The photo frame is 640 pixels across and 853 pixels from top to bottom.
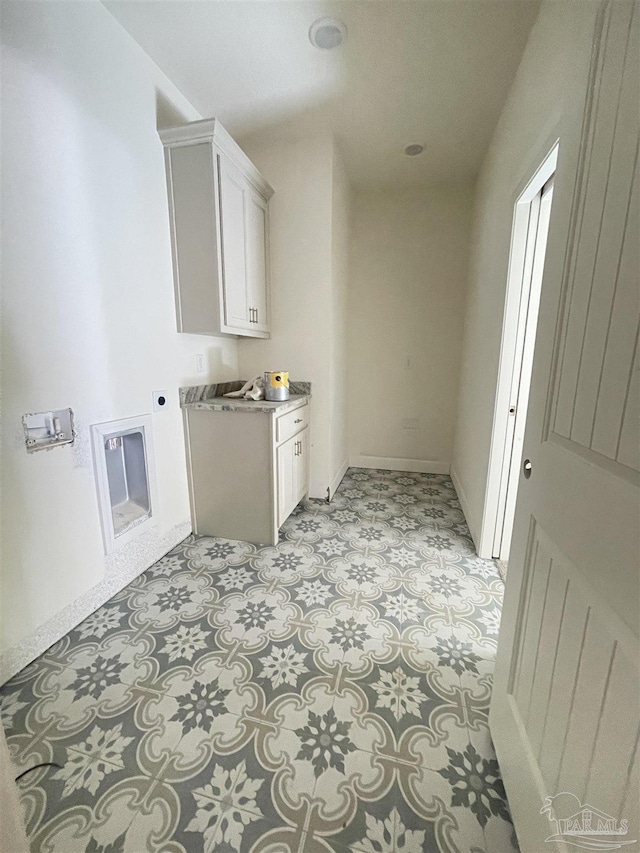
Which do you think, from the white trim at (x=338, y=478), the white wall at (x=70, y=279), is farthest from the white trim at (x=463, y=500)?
Answer: the white wall at (x=70, y=279)

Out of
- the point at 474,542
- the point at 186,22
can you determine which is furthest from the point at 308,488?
the point at 186,22

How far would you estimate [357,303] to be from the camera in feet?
10.9

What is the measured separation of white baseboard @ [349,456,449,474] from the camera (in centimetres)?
341

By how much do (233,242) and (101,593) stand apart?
2.04 m

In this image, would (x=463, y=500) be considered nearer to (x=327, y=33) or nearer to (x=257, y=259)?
(x=257, y=259)

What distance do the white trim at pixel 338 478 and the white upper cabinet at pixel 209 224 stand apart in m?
1.46

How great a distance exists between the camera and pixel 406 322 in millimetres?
3250

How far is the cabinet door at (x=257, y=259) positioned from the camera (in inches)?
86.3

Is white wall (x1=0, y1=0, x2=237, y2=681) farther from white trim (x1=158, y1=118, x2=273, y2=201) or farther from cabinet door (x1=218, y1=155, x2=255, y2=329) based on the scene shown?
cabinet door (x1=218, y1=155, x2=255, y2=329)

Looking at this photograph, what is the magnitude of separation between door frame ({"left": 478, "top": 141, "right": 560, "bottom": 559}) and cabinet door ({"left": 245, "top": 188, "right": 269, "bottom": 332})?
1.55 meters

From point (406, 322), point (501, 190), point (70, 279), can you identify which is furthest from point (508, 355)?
point (70, 279)

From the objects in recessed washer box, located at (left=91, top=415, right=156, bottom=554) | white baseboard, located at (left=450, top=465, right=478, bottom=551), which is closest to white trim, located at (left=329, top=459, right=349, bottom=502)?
white baseboard, located at (left=450, top=465, right=478, bottom=551)

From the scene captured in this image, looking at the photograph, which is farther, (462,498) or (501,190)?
(462,498)

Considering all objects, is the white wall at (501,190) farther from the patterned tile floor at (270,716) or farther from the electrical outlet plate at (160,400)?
the electrical outlet plate at (160,400)
